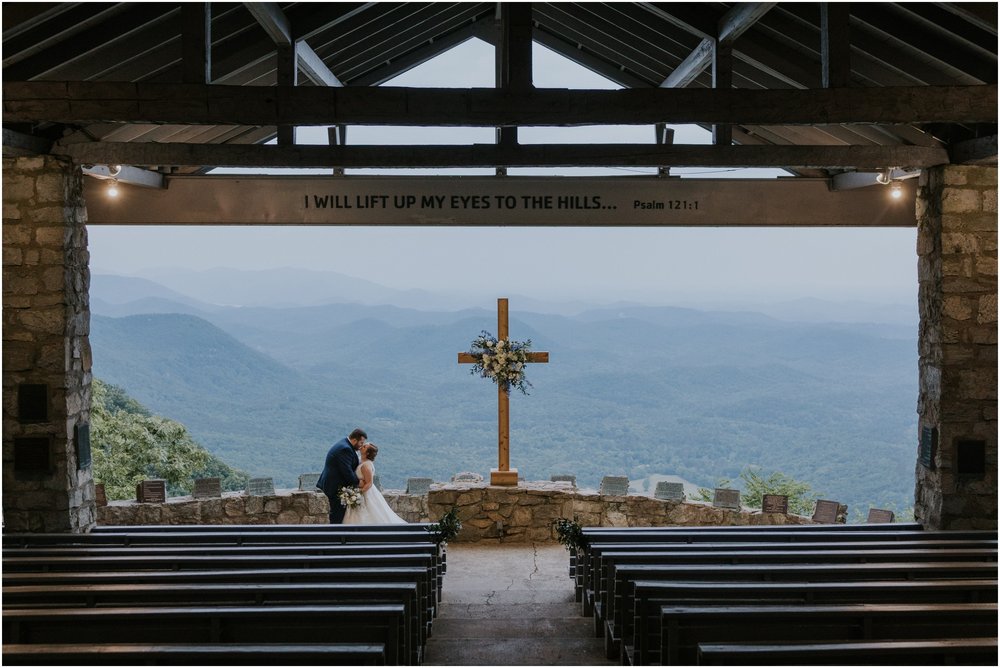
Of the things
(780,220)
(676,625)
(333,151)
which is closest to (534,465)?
(780,220)

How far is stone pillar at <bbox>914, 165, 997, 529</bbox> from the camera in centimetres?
718

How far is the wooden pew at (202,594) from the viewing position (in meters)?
4.62

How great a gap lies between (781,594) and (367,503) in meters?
5.09

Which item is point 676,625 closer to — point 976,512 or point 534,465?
point 976,512

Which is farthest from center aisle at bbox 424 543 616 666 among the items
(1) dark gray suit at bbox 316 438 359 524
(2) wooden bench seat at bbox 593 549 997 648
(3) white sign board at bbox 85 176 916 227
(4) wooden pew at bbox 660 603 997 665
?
(3) white sign board at bbox 85 176 916 227

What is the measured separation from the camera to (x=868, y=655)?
145 inches

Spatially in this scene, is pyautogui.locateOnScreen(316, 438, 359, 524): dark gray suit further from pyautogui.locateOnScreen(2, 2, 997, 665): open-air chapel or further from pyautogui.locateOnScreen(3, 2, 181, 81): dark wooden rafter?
pyautogui.locateOnScreen(3, 2, 181, 81): dark wooden rafter

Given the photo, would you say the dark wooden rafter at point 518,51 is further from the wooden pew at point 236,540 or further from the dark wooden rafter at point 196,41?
the wooden pew at point 236,540

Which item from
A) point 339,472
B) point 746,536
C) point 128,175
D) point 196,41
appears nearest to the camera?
point 196,41

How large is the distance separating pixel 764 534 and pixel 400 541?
9.65 ft

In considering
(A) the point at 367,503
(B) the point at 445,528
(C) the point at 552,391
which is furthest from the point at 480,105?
(C) the point at 552,391

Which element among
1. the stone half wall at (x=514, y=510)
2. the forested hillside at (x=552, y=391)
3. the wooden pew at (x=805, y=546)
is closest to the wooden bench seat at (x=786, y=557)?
the wooden pew at (x=805, y=546)

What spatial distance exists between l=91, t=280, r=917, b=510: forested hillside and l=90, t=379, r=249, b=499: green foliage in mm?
17002

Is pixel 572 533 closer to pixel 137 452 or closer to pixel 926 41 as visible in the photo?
pixel 926 41
